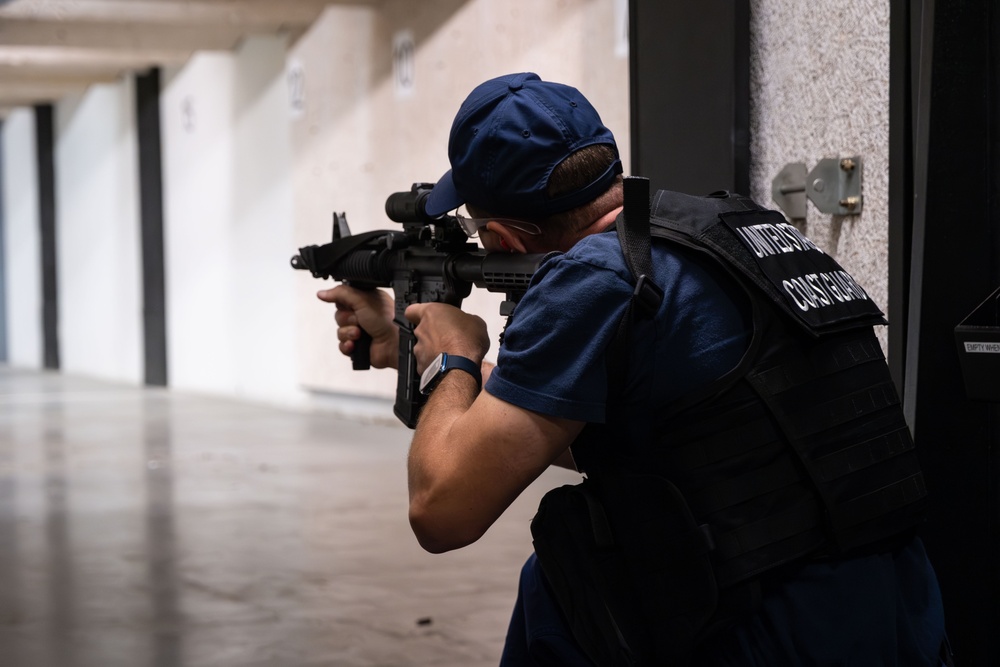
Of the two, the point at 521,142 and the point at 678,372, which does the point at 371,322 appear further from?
the point at 678,372

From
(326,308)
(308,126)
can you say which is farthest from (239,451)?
(308,126)

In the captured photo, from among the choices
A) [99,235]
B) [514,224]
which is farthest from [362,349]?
[99,235]

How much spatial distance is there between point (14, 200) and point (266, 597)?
13.6 m

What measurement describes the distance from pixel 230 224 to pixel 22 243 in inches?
270

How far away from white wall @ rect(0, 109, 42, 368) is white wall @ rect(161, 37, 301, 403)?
170 inches

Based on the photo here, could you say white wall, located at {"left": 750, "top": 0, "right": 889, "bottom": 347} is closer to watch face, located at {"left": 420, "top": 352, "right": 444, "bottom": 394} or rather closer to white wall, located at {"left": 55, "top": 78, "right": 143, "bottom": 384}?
watch face, located at {"left": 420, "top": 352, "right": 444, "bottom": 394}

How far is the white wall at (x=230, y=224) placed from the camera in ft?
29.3

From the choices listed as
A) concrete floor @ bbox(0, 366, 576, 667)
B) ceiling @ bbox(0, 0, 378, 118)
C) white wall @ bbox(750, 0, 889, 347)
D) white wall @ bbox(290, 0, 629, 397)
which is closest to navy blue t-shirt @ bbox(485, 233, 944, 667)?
white wall @ bbox(750, 0, 889, 347)

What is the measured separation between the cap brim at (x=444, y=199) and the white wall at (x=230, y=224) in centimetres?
710

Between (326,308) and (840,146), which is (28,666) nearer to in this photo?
(840,146)

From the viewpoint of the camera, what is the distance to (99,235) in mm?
12930

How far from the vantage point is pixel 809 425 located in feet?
4.38

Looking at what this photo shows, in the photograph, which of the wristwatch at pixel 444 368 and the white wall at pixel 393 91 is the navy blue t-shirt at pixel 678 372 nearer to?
the wristwatch at pixel 444 368

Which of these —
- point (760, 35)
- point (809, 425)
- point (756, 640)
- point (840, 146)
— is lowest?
point (756, 640)
